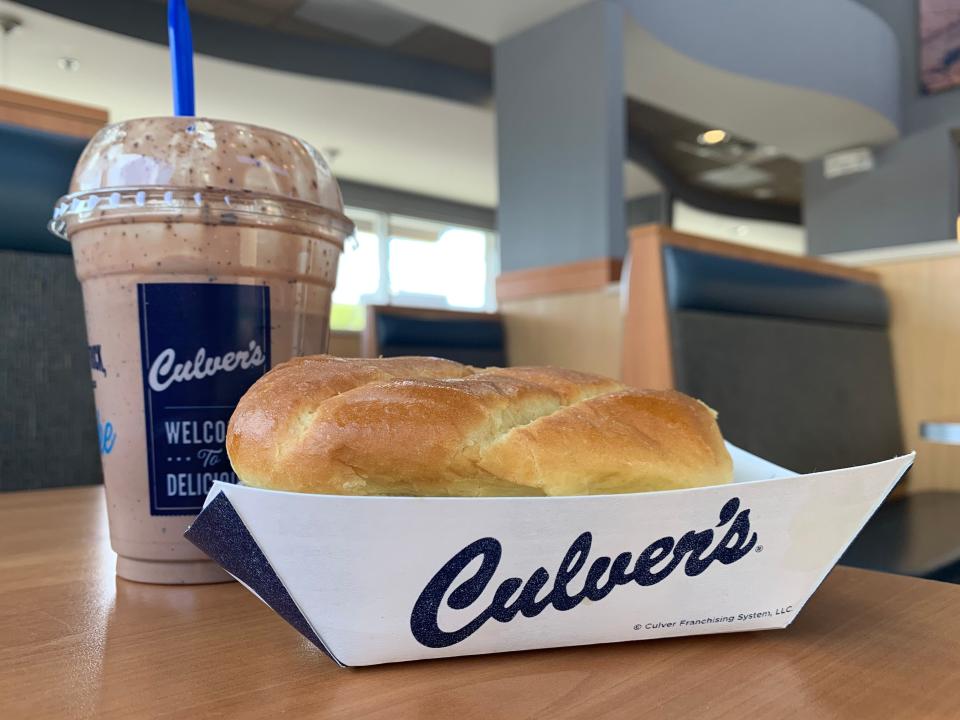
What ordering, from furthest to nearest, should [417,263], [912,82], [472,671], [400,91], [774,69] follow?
[417,263], [912,82], [400,91], [774,69], [472,671]

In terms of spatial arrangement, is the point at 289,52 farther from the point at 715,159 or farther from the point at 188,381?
the point at 188,381

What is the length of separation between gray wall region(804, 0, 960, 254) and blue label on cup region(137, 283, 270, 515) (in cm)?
653

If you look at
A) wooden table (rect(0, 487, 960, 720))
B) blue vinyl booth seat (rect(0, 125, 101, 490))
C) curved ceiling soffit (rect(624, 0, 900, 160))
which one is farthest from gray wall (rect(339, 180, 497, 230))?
wooden table (rect(0, 487, 960, 720))

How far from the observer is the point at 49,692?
27 centimetres

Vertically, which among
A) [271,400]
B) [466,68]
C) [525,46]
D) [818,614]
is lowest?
[818,614]

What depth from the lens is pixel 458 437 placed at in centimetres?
30

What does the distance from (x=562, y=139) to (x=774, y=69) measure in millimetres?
2244

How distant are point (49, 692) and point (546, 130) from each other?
3995 mm

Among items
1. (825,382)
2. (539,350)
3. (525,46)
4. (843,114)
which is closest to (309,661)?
(825,382)

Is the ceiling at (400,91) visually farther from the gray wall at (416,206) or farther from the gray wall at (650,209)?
the gray wall at (650,209)

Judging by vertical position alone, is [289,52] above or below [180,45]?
above

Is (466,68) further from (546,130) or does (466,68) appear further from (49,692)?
(49,692)

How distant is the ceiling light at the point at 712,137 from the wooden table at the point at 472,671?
7719mm

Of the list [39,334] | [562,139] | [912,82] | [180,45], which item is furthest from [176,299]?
[912,82]
